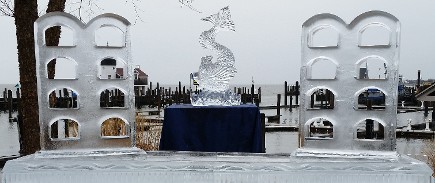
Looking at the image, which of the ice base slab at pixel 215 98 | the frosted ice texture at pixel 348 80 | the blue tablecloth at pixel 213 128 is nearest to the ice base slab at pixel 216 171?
the frosted ice texture at pixel 348 80

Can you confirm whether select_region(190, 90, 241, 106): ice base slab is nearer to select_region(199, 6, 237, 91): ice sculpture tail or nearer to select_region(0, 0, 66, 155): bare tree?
select_region(199, 6, 237, 91): ice sculpture tail

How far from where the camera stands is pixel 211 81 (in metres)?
5.22

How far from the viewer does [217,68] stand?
5246 mm

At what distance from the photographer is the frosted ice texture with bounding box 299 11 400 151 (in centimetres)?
167

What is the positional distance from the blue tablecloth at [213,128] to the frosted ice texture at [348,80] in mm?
2696

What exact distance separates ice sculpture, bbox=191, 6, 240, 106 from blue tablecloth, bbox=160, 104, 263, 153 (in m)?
0.53

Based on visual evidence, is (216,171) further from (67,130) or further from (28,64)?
(67,130)

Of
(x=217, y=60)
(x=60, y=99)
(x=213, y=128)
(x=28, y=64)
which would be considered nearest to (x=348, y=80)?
(x=213, y=128)

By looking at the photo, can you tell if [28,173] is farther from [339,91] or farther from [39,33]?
[339,91]

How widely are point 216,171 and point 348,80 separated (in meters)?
0.61

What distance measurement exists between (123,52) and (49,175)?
543mm

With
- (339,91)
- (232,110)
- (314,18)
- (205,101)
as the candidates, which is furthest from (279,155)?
(205,101)

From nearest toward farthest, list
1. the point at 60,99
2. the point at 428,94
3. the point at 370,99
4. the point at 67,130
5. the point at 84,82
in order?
the point at 84,82
the point at 67,130
the point at 370,99
the point at 428,94
the point at 60,99

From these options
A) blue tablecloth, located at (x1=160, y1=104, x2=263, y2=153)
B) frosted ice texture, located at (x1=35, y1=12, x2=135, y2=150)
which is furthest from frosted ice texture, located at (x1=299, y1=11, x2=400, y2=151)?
blue tablecloth, located at (x1=160, y1=104, x2=263, y2=153)
